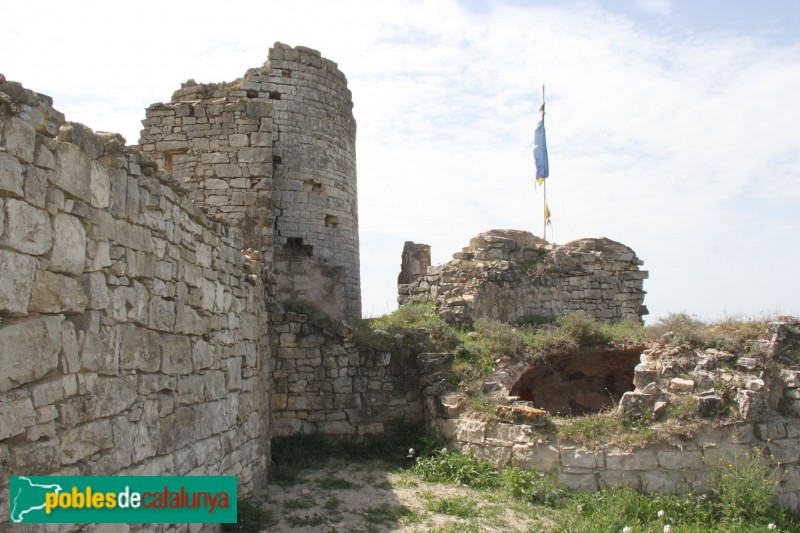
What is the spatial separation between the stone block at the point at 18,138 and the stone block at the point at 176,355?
213 centimetres

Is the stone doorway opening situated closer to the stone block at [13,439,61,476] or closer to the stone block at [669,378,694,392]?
the stone block at [669,378,694,392]

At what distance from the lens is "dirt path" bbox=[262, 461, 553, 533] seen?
6871 mm

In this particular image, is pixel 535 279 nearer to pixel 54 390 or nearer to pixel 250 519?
pixel 250 519

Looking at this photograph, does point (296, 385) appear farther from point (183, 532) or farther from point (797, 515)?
point (797, 515)

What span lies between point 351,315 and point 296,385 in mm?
2790

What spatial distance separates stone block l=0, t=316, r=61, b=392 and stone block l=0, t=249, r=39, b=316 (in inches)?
3.3

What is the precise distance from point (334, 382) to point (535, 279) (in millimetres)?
5409

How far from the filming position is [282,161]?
1252 cm

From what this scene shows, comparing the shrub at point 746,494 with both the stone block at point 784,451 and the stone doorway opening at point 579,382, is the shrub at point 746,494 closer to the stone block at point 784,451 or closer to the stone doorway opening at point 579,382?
the stone block at point 784,451

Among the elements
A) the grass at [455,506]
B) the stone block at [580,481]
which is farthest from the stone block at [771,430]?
the grass at [455,506]

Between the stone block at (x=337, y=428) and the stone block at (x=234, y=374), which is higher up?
the stone block at (x=234, y=374)

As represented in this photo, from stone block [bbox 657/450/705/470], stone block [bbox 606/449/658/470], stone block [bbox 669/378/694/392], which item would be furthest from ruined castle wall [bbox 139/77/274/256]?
stone block [bbox 657/450/705/470]

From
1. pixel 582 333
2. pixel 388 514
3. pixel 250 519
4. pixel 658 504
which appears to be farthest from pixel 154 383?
pixel 582 333

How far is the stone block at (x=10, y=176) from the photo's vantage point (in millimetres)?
3178
